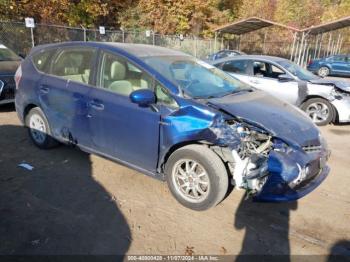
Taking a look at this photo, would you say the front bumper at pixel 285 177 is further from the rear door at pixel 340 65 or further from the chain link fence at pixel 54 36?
the rear door at pixel 340 65

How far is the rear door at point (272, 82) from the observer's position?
311 inches

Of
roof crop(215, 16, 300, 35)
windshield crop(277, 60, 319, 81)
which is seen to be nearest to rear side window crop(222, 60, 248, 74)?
windshield crop(277, 60, 319, 81)

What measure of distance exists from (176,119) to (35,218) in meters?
1.79

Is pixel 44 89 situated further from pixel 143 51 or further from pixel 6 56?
pixel 6 56

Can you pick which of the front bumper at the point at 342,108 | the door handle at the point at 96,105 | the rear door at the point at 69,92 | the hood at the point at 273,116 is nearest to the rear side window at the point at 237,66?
the front bumper at the point at 342,108

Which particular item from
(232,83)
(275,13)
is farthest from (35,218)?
(275,13)

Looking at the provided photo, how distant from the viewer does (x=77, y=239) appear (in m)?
3.16

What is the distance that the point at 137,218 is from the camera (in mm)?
3566

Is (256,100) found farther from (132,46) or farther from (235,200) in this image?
(132,46)

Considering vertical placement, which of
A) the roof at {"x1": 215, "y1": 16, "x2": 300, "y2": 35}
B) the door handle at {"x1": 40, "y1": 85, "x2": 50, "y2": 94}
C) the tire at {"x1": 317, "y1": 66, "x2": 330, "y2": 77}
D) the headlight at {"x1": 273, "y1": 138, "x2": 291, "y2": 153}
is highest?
the roof at {"x1": 215, "y1": 16, "x2": 300, "y2": 35}

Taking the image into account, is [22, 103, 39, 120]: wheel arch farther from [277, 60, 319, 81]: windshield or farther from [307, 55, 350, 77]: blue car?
[307, 55, 350, 77]: blue car

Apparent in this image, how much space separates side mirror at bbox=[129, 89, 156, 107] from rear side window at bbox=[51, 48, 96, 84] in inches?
40.1

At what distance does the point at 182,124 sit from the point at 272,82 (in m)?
5.16

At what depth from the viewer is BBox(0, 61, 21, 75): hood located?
758 centimetres
